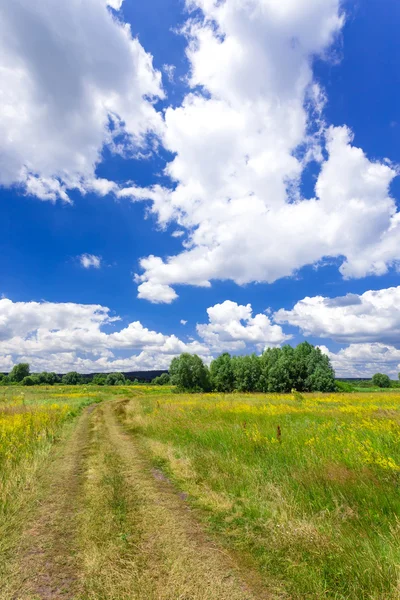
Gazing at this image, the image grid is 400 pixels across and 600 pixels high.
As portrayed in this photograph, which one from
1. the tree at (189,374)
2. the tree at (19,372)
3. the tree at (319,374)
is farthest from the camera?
the tree at (19,372)

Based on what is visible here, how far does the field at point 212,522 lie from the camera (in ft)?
13.3

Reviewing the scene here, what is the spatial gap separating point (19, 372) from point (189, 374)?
142524 millimetres

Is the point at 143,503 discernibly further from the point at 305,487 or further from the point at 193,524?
the point at 305,487

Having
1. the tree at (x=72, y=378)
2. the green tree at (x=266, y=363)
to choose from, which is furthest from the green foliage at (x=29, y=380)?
the green tree at (x=266, y=363)

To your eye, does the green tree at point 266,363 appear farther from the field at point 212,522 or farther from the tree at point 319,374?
the field at point 212,522

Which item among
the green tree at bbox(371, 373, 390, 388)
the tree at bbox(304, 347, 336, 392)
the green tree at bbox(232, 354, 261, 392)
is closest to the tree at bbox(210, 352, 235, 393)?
the green tree at bbox(232, 354, 261, 392)

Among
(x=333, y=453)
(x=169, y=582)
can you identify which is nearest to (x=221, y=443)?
(x=333, y=453)

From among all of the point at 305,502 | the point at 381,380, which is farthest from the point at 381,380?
the point at 305,502

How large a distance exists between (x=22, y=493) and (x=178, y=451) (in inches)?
204

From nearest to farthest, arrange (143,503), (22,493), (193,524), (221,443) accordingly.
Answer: (193,524), (143,503), (22,493), (221,443)

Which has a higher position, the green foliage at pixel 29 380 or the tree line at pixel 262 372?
the tree line at pixel 262 372

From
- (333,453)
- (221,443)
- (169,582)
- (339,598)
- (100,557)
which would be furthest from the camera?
(221,443)

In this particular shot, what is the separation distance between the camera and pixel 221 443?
34.9 ft

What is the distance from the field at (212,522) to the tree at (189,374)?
74.6m
